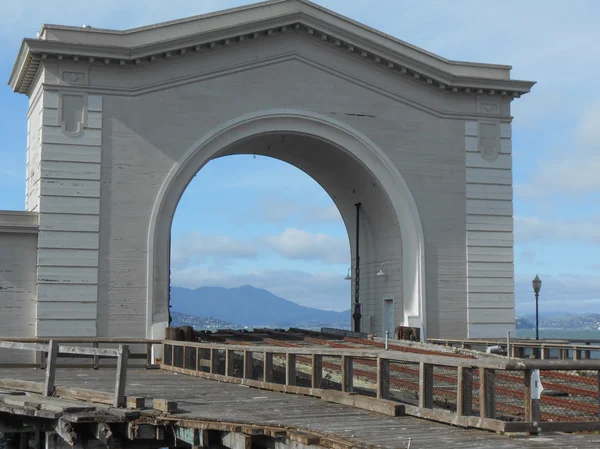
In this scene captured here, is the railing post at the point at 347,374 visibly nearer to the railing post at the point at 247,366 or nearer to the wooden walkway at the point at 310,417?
the wooden walkway at the point at 310,417

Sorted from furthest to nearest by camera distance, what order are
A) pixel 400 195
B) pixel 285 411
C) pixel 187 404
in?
1. pixel 400 195
2. pixel 187 404
3. pixel 285 411

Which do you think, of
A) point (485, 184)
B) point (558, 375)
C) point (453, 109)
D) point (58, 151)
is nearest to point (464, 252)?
point (485, 184)

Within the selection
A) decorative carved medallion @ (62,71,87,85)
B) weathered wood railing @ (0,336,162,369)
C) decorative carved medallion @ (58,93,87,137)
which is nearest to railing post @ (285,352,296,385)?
weathered wood railing @ (0,336,162,369)

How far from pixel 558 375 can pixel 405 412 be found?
8.86 metres

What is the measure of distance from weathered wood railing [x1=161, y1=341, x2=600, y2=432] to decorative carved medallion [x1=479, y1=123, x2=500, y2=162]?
40.2 ft

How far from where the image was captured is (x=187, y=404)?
15180mm

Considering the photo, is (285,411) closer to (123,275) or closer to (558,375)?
(558,375)

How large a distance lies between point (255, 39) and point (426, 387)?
19.4m

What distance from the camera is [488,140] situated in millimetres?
32750

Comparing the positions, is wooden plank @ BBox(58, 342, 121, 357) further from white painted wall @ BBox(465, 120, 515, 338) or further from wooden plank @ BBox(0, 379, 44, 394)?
Answer: white painted wall @ BBox(465, 120, 515, 338)

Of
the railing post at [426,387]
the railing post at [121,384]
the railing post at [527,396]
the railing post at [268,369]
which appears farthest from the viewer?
the railing post at [268,369]

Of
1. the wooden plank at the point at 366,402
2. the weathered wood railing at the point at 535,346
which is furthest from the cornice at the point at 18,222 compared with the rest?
the wooden plank at the point at 366,402

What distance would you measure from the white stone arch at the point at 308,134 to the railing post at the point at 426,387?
1613 centimetres

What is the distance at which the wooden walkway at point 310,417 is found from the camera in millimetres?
10523
